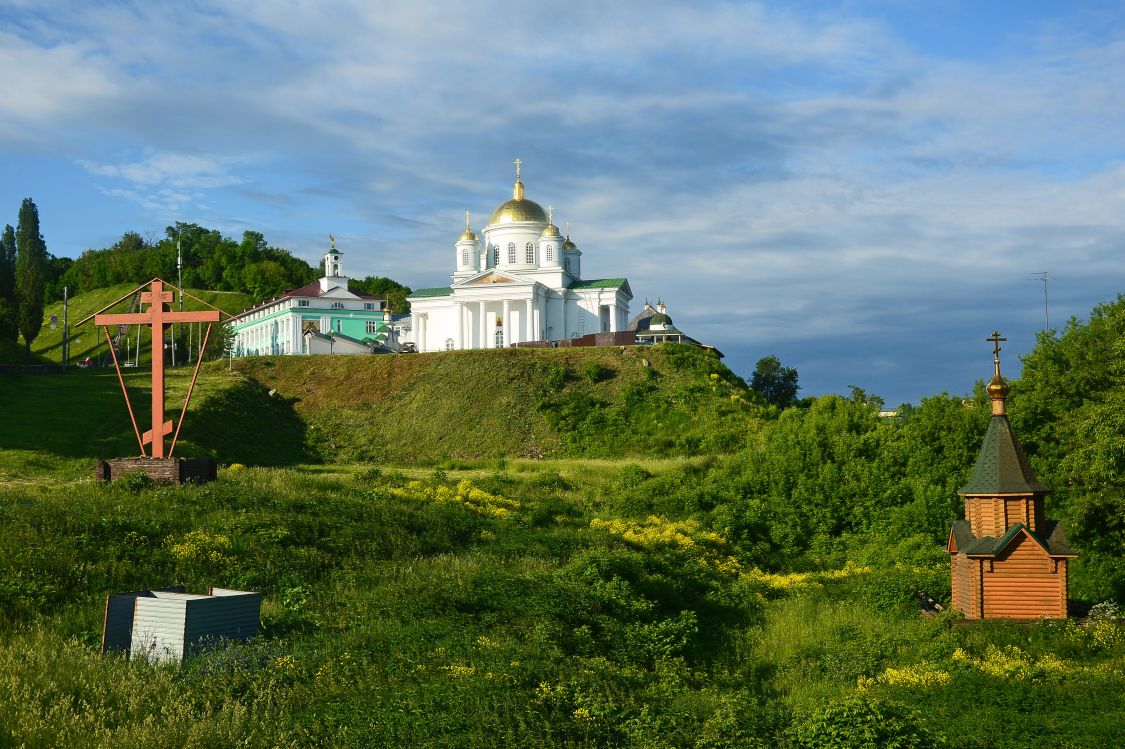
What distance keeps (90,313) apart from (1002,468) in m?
118

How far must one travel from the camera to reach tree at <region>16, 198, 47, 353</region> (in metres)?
80.5

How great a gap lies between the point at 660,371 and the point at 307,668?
149 feet

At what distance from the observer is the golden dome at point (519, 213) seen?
78750mm

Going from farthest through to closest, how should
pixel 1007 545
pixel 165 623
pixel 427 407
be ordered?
pixel 427 407, pixel 1007 545, pixel 165 623

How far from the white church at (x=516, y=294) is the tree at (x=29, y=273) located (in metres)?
30.3

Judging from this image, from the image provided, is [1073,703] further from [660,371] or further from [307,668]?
[660,371]

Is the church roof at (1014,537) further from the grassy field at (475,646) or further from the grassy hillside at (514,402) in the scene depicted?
the grassy hillside at (514,402)

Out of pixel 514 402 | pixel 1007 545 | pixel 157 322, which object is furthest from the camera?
pixel 514 402

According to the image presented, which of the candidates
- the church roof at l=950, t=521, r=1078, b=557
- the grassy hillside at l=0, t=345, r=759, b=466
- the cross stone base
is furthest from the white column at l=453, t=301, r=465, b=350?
the church roof at l=950, t=521, r=1078, b=557

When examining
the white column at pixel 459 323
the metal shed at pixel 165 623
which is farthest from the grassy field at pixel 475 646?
the white column at pixel 459 323

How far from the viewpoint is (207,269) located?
128m

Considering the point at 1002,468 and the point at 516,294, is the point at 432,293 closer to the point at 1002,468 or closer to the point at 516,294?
the point at 516,294

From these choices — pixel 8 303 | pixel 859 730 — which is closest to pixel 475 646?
pixel 859 730

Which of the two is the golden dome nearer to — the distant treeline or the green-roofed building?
the distant treeline
